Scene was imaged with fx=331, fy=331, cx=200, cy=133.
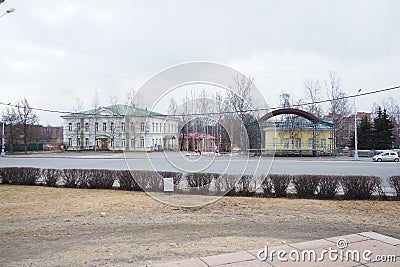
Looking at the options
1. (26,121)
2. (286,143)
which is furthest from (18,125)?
(286,143)

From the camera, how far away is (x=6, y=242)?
18.2 ft

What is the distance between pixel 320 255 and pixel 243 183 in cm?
578

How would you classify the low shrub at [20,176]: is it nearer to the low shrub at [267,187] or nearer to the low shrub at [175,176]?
the low shrub at [175,176]

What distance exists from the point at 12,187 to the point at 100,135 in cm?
4024

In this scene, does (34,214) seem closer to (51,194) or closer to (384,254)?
(51,194)

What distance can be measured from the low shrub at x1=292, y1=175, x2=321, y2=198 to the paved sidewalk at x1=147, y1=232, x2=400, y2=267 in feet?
15.9

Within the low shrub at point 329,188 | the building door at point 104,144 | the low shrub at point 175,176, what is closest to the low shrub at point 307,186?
the low shrub at point 329,188

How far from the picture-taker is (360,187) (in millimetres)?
9383

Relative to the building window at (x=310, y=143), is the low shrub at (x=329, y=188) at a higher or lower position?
lower

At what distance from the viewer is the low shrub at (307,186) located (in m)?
9.77

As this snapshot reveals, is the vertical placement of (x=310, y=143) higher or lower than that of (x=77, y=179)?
higher

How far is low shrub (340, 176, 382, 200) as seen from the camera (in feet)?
30.7

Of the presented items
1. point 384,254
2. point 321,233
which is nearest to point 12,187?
point 321,233

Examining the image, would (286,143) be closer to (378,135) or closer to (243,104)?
(378,135)
